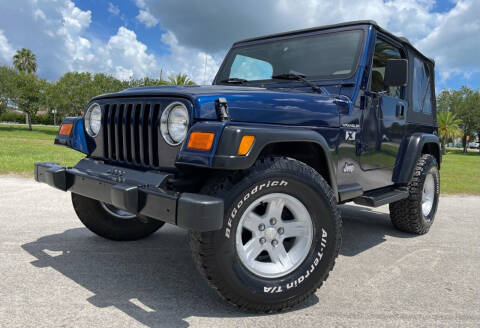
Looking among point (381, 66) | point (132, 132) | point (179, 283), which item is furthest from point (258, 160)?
point (381, 66)

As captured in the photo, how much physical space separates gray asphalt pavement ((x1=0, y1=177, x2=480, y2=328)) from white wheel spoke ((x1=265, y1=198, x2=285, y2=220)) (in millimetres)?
612

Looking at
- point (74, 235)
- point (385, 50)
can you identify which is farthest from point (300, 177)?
point (74, 235)

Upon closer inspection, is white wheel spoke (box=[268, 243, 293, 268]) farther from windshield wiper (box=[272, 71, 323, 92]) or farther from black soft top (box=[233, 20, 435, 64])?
black soft top (box=[233, 20, 435, 64])

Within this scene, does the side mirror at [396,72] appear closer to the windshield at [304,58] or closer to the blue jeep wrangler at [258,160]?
the blue jeep wrangler at [258,160]

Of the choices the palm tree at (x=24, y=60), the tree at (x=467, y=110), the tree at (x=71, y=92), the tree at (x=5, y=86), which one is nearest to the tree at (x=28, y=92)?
the tree at (x=5, y=86)

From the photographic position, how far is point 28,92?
3619 centimetres

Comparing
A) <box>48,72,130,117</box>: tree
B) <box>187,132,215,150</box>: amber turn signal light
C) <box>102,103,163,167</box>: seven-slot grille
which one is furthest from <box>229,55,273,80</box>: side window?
<box>48,72,130,117</box>: tree

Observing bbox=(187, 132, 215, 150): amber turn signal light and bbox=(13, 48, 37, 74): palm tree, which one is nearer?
bbox=(187, 132, 215, 150): amber turn signal light

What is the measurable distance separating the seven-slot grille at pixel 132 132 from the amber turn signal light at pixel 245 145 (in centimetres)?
63

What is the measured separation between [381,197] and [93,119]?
8.57 ft

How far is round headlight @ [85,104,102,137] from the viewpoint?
10.1 feet

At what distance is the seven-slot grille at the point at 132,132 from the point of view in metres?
2.58

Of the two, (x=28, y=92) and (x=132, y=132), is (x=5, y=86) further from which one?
(x=132, y=132)

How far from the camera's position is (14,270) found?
296 centimetres
